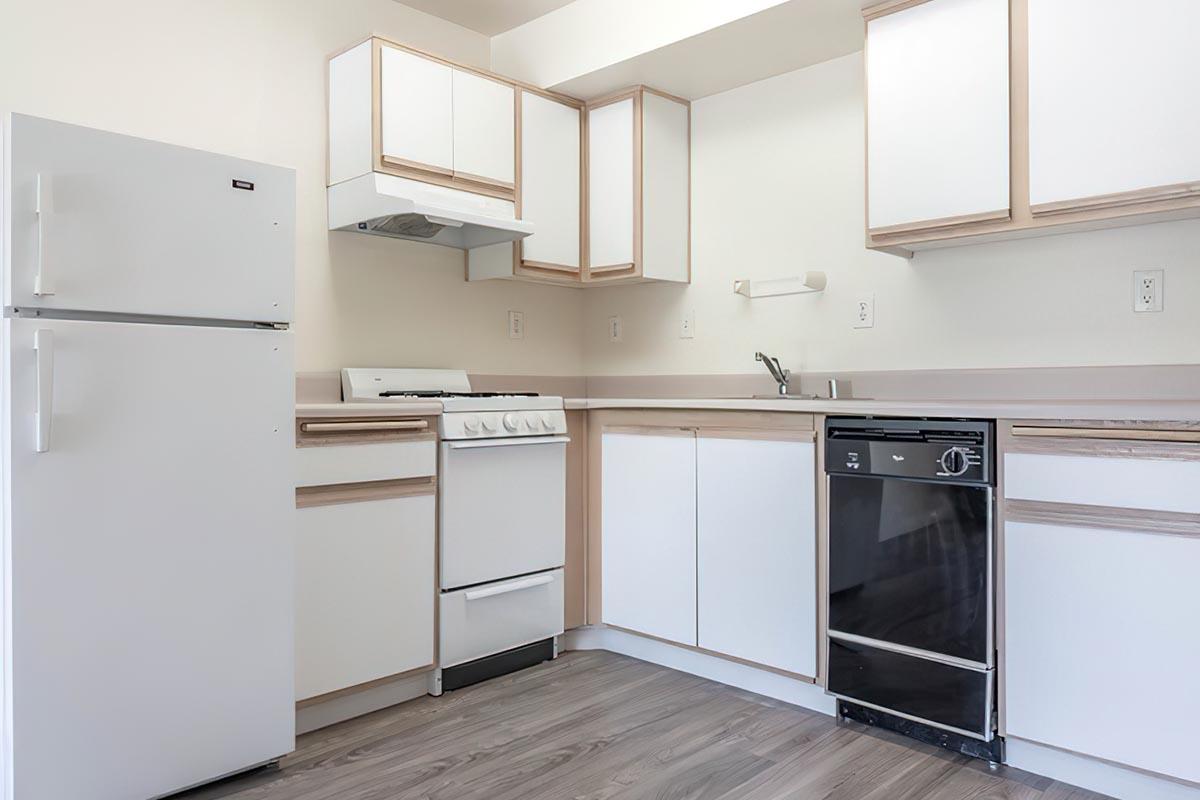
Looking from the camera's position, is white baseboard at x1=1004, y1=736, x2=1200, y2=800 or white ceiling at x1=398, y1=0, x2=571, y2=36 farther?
white ceiling at x1=398, y1=0, x2=571, y2=36

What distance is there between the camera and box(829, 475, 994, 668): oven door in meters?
2.12

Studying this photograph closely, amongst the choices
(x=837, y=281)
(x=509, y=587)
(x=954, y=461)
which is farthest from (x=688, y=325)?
(x=954, y=461)

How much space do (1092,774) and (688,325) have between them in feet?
6.69

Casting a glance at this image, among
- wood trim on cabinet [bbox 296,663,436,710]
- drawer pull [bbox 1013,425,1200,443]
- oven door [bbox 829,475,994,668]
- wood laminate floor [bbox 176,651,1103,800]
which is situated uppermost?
drawer pull [bbox 1013,425,1200,443]

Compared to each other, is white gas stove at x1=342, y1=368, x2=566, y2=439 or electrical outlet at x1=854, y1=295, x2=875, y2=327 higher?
electrical outlet at x1=854, y1=295, x2=875, y2=327

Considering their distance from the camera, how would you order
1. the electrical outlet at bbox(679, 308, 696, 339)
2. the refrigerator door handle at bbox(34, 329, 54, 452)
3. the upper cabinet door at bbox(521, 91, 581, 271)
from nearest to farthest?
1. the refrigerator door handle at bbox(34, 329, 54, 452)
2. the upper cabinet door at bbox(521, 91, 581, 271)
3. the electrical outlet at bbox(679, 308, 696, 339)

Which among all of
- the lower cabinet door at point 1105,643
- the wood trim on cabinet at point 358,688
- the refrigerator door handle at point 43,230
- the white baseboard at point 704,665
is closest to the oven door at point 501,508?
the wood trim on cabinet at point 358,688

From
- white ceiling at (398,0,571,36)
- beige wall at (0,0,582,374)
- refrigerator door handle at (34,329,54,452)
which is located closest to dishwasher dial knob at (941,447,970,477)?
beige wall at (0,0,582,374)

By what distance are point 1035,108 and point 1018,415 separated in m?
0.85

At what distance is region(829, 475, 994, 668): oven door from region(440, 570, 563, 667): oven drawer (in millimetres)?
1052

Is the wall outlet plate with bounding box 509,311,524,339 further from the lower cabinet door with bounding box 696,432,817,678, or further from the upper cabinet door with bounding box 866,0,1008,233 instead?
the upper cabinet door with bounding box 866,0,1008,233

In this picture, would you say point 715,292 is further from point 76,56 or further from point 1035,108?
point 76,56

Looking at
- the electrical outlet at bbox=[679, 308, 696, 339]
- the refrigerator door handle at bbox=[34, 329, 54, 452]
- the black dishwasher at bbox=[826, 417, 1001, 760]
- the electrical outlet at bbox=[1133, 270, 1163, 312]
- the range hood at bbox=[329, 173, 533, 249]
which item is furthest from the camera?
the electrical outlet at bbox=[679, 308, 696, 339]

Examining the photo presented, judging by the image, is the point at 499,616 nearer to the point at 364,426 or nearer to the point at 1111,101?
the point at 364,426
